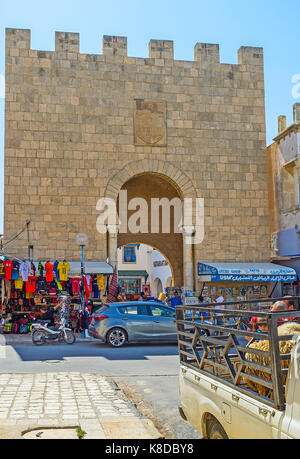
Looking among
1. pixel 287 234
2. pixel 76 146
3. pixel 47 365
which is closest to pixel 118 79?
pixel 76 146

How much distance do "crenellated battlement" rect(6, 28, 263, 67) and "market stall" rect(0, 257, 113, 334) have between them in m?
8.38

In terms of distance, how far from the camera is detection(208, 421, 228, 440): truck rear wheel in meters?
4.33

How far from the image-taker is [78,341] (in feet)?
52.4

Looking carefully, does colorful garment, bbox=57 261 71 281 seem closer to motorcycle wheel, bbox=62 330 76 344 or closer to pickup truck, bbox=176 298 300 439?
motorcycle wheel, bbox=62 330 76 344

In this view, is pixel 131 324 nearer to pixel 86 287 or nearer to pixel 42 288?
pixel 86 287

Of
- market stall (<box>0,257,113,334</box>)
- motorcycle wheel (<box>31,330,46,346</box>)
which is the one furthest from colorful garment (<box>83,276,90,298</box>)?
motorcycle wheel (<box>31,330,46,346</box>)

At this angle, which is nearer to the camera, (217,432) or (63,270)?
(217,432)

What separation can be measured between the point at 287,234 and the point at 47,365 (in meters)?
12.9

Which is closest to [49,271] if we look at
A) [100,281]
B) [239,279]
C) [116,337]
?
[100,281]

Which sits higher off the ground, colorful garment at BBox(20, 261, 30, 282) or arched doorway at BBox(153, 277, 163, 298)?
colorful garment at BBox(20, 261, 30, 282)

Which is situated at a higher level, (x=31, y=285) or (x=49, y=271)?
(x=49, y=271)

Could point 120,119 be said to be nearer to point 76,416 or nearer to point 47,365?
point 47,365

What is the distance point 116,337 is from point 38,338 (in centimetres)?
242

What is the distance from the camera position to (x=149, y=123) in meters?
20.2
